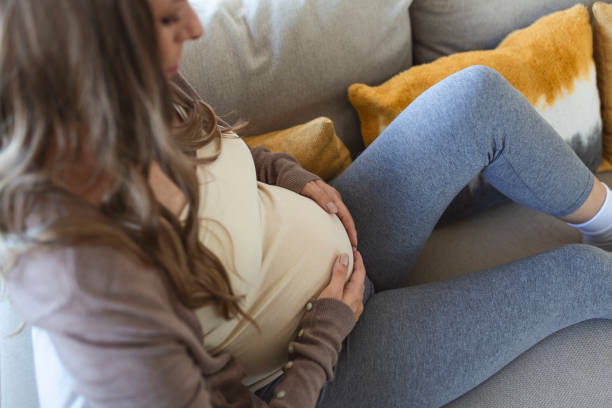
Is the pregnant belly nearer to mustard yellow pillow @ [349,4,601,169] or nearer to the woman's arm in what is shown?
the woman's arm

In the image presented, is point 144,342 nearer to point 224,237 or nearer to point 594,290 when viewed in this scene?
point 224,237

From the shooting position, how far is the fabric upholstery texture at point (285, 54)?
35.7 inches

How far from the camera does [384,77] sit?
105cm

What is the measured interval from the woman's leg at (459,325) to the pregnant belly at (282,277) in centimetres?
11

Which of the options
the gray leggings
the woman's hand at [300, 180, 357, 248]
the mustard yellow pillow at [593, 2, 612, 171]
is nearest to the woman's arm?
the woman's hand at [300, 180, 357, 248]

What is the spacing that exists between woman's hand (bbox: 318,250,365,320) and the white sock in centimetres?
47

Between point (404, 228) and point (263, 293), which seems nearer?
point (263, 293)

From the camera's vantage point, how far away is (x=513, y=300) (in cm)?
72

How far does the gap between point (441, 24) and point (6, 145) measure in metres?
1.00

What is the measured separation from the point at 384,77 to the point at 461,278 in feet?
1.75

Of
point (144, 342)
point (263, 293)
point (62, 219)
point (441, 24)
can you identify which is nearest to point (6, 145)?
point (62, 219)

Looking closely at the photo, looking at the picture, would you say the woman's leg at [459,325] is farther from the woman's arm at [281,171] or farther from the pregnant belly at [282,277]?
the woman's arm at [281,171]

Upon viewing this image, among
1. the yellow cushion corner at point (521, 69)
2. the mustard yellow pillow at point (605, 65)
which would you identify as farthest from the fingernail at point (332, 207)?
the mustard yellow pillow at point (605, 65)

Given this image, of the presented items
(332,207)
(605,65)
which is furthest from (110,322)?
(605,65)
